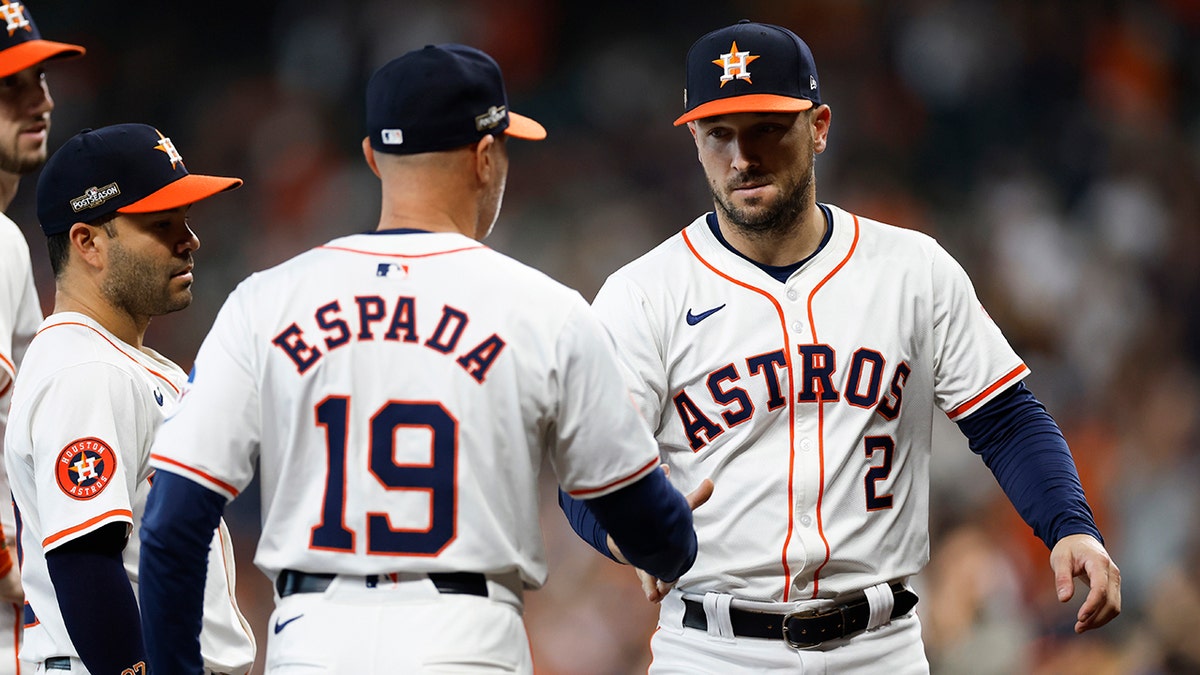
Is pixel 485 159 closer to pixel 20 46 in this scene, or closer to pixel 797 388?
pixel 797 388

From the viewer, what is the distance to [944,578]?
562 centimetres

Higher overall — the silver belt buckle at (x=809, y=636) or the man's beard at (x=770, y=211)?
the man's beard at (x=770, y=211)

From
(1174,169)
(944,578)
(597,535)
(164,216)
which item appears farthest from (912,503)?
(1174,169)

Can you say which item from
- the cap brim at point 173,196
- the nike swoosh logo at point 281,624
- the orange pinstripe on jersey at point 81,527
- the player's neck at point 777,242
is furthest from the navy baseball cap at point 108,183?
the player's neck at point 777,242

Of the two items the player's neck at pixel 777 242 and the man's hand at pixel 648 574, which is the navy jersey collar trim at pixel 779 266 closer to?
the player's neck at pixel 777 242

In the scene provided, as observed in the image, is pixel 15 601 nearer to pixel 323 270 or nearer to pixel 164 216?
pixel 164 216

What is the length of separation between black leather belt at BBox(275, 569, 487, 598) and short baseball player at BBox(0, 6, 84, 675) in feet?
3.70

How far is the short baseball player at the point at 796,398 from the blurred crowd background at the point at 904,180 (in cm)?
283

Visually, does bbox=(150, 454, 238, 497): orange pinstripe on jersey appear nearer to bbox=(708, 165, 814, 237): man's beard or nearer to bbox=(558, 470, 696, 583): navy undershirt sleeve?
bbox=(558, 470, 696, 583): navy undershirt sleeve

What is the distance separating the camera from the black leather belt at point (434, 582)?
2107 millimetres

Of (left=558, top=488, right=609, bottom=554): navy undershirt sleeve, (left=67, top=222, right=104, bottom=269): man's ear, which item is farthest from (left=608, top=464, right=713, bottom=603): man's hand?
(left=67, top=222, right=104, bottom=269): man's ear

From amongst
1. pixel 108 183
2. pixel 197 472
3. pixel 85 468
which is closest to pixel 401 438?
pixel 197 472

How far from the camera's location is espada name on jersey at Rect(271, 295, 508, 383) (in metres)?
2.10

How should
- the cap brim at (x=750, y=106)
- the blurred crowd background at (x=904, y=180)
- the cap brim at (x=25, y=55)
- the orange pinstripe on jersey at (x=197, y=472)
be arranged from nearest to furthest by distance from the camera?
the orange pinstripe on jersey at (x=197, y=472)
the cap brim at (x=750, y=106)
the cap brim at (x=25, y=55)
the blurred crowd background at (x=904, y=180)
